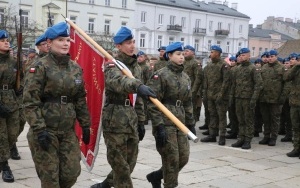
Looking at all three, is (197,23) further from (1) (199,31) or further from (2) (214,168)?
(2) (214,168)

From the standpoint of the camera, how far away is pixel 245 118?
1059 centimetres

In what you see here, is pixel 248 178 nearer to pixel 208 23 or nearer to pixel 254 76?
→ pixel 254 76

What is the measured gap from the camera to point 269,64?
1180 cm

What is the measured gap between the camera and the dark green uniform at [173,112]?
20.1 ft

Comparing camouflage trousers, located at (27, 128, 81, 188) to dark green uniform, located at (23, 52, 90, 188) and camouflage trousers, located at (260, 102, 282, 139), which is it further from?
camouflage trousers, located at (260, 102, 282, 139)

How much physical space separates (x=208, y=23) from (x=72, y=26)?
66.9m

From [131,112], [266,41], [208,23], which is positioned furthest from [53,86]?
[266,41]

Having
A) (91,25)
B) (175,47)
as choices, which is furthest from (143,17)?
(175,47)

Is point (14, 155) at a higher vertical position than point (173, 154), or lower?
lower

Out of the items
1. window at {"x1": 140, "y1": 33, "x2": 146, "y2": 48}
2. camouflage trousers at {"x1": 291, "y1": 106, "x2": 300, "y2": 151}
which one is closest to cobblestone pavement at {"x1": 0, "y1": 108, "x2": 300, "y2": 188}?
camouflage trousers at {"x1": 291, "y1": 106, "x2": 300, "y2": 151}

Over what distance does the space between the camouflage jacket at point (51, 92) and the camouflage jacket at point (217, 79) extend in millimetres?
6072

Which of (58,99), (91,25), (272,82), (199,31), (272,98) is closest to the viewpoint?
(58,99)

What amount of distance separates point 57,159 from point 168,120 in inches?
71.7

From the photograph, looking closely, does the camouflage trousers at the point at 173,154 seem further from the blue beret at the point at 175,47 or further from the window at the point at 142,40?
the window at the point at 142,40
